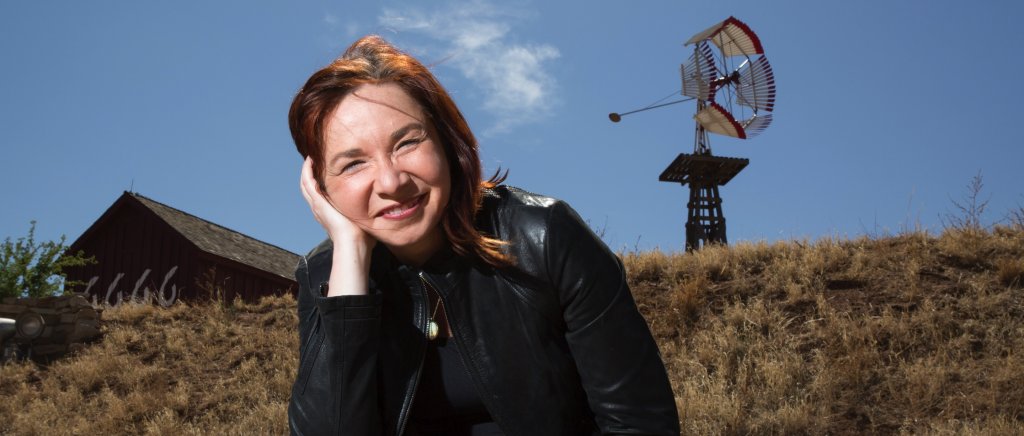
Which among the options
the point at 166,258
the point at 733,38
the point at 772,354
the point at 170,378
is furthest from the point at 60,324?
the point at 733,38

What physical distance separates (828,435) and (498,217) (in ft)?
13.7

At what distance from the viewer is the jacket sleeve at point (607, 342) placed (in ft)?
6.91

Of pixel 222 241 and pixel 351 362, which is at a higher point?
pixel 222 241

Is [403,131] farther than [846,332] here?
No

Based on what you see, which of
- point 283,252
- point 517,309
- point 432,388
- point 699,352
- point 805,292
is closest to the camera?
point 517,309

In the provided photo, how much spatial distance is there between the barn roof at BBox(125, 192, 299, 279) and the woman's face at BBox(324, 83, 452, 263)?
17.5 m

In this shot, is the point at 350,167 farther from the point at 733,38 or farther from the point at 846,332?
the point at 733,38

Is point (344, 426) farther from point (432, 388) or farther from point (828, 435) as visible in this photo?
point (828, 435)

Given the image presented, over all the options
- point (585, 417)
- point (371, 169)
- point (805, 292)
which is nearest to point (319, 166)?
point (371, 169)

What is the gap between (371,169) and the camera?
222 centimetres

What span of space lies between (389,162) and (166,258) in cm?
1864

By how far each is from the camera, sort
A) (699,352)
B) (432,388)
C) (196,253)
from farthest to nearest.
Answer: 1. (196,253)
2. (699,352)
3. (432,388)

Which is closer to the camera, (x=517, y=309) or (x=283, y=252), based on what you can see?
(x=517, y=309)

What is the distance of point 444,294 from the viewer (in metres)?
2.24
